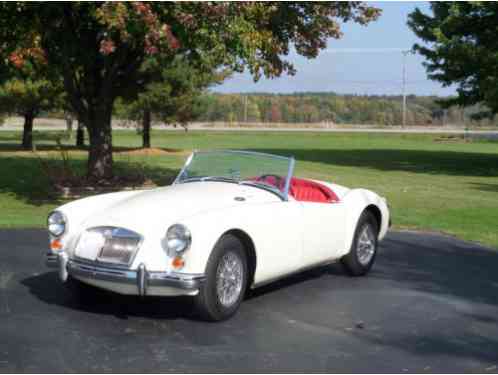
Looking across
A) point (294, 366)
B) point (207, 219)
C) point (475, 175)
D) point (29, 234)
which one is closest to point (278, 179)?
point (207, 219)

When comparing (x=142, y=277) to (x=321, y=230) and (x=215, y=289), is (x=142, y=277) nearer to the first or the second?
(x=215, y=289)

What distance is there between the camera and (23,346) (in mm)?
5336

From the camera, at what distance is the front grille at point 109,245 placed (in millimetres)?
5996

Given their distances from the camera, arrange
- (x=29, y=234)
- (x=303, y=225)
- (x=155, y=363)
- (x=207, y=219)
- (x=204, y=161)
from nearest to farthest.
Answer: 1. (x=155, y=363)
2. (x=207, y=219)
3. (x=303, y=225)
4. (x=204, y=161)
5. (x=29, y=234)

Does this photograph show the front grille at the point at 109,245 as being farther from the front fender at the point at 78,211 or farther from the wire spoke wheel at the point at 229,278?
the wire spoke wheel at the point at 229,278

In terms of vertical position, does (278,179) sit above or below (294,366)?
above

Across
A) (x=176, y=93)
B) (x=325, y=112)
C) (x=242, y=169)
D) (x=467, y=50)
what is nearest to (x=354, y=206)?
(x=242, y=169)

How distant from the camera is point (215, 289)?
6035mm

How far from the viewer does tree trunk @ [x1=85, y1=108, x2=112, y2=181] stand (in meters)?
16.7

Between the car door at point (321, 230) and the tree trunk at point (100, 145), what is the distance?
9.92 metres

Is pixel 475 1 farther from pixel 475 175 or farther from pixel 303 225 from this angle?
pixel 303 225

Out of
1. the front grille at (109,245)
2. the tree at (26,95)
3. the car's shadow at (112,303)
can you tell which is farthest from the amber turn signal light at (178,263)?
the tree at (26,95)

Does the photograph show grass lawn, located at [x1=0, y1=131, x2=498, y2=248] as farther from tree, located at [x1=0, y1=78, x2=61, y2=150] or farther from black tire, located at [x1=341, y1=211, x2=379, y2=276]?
black tire, located at [x1=341, y1=211, x2=379, y2=276]

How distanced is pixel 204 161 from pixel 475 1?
19118 millimetres
